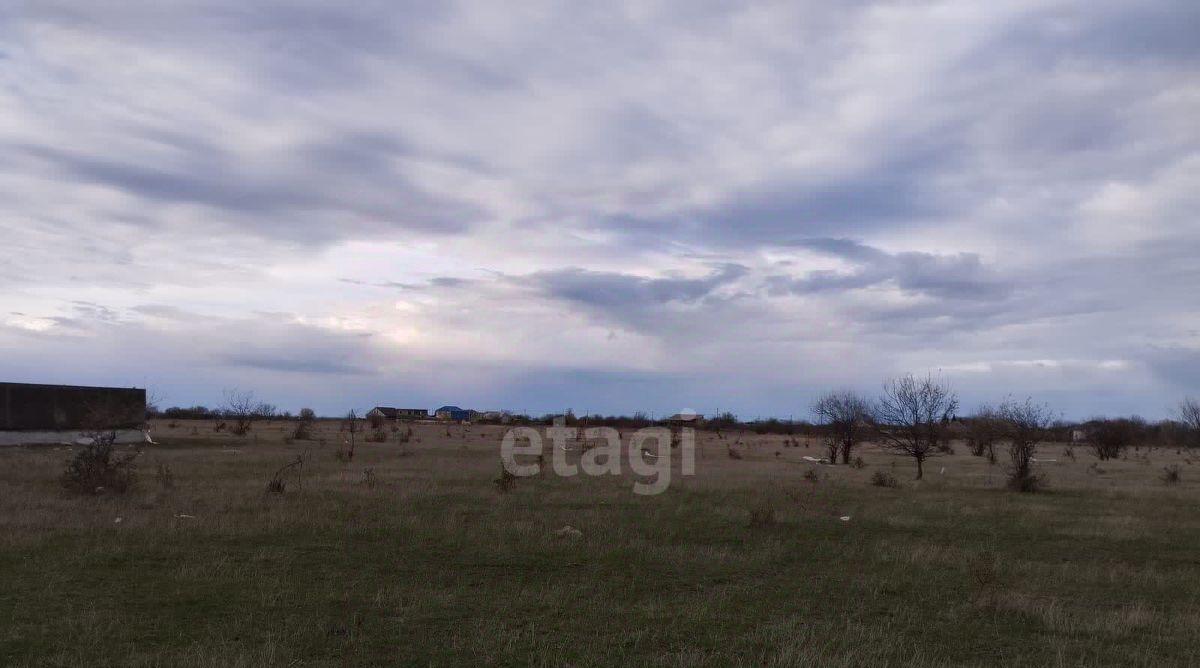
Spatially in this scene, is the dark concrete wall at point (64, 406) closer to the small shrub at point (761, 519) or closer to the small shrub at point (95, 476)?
the small shrub at point (95, 476)

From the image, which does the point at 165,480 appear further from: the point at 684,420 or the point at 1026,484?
the point at 684,420

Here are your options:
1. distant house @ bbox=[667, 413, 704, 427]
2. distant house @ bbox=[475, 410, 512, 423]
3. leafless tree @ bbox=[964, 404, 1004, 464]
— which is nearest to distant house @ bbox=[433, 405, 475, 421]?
distant house @ bbox=[475, 410, 512, 423]

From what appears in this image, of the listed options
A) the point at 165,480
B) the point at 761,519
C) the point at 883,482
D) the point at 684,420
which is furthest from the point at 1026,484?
the point at 684,420

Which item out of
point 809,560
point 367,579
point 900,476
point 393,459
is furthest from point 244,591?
Result: point 900,476

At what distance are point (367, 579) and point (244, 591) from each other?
1534 millimetres

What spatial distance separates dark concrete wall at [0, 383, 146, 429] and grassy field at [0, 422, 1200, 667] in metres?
18.4

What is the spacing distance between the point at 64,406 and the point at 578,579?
123 feet

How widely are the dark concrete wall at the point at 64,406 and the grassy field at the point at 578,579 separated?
18.4 m

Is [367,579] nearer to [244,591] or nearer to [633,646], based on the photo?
[244,591]

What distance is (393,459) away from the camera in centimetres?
3516

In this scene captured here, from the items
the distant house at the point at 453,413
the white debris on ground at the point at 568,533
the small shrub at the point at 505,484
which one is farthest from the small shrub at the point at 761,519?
the distant house at the point at 453,413

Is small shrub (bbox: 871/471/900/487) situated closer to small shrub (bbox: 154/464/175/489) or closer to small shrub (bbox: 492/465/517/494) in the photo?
small shrub (bbox: 492/465/517/494)

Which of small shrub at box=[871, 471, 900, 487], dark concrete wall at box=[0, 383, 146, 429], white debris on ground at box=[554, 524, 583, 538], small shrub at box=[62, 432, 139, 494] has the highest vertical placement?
dark concrete wall at box=[0, 383, 146, 429]

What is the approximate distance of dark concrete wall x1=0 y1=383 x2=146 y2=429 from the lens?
3759 cm
